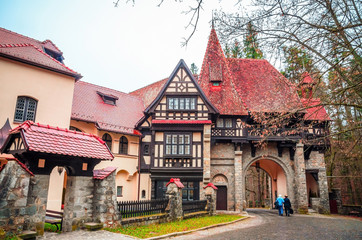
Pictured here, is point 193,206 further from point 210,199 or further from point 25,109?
point 25,109

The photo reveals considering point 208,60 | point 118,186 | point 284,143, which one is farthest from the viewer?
point 208,60

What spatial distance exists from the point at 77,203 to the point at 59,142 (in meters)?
2.26

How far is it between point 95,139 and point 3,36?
1035cm

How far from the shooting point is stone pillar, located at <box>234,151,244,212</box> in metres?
20.3

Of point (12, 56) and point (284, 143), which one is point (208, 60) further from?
point (12, 56)

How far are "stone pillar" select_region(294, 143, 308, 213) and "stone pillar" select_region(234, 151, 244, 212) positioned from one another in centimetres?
464

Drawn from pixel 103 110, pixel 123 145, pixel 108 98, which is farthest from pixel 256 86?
pixel 103 110

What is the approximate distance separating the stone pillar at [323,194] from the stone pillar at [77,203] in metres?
19.2

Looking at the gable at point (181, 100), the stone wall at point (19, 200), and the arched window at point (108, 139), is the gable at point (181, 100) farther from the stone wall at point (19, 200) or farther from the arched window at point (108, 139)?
the stone wall at point (19, 200)

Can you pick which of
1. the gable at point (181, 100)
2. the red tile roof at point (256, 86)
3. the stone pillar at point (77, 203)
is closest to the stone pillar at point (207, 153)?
the gable at point (181, 100)

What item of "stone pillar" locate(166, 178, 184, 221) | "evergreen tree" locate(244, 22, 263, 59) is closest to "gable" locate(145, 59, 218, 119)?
"stone pillar" locate(166, 178, 184, 221)

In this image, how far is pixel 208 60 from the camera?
24188 mm

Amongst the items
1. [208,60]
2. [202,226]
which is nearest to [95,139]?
[202,226]

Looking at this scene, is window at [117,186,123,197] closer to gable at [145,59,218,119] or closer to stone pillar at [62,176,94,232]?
gable at [145,59,218,119]
